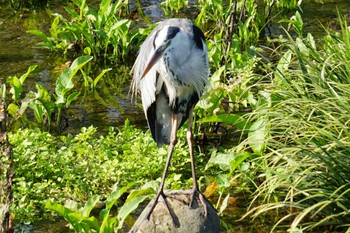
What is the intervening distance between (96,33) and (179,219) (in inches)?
149

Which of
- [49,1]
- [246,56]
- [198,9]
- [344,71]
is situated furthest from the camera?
[49,1]

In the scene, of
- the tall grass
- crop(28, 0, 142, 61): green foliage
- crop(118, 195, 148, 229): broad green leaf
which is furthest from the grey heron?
crop(28, 0, 142, 61): green foliage

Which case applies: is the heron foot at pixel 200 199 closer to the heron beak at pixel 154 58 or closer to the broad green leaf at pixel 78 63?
the heron beak at pixel 154 58

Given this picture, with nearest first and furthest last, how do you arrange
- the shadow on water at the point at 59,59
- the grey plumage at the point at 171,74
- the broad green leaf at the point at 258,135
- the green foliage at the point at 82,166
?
the grey plumage at the point at 171,74 → the broad green leaf at the point at 258,135 → the green foliage at the point at 82,166 → the shadow on water at the point at 59,59

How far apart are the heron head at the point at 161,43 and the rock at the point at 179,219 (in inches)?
33.8

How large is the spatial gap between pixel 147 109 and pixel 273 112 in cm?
89

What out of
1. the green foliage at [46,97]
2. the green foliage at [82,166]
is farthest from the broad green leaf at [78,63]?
the green foliage at [82,166]

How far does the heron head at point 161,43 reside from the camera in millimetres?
5098

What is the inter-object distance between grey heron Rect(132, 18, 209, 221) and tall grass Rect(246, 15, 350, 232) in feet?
→ 1.81

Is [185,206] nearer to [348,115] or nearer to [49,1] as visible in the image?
[348,115]

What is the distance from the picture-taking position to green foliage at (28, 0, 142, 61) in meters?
8.54

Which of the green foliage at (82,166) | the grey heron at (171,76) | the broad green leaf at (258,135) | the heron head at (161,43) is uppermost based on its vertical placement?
the heron head at (161,43)

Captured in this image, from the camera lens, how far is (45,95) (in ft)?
22.5

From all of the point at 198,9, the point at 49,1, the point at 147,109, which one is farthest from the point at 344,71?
the point at 49,1
